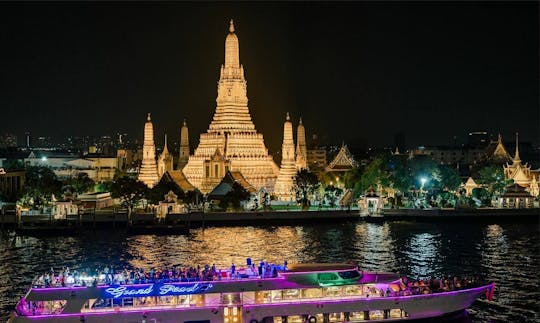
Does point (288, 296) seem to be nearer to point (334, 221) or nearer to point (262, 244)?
point (262, 244)

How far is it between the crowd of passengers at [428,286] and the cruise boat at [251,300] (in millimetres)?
49

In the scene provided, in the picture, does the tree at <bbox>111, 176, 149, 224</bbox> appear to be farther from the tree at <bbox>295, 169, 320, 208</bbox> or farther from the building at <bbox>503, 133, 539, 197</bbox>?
the building at <bbox>503, 133, 539, 197</bbox>

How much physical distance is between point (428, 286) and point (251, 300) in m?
6.00

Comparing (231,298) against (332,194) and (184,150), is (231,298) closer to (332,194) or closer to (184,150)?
(332,194)

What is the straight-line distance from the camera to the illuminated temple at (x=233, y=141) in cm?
6769

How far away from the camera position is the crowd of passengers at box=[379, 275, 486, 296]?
2462cm

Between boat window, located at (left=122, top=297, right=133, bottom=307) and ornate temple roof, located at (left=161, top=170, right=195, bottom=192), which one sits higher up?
ornate temple roof, located at (left=161, top=170, right=195, bottom=192)

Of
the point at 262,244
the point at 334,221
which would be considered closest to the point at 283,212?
the point at 334,221

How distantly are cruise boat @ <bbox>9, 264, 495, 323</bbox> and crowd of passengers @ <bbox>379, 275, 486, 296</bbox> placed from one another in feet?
0.16

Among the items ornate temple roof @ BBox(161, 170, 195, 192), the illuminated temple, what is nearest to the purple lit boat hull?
ornate temple roof @ BBox(161, 170, 195, 192)

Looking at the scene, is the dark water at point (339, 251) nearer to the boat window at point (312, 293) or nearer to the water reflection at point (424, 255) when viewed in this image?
the water reflection at point (424, 255)

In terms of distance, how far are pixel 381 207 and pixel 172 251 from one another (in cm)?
2139

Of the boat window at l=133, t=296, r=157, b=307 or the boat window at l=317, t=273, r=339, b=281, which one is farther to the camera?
the boat window at l=317, t=273, r=339, b=281

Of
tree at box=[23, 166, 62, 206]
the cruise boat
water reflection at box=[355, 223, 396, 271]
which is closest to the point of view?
the cruise boat
